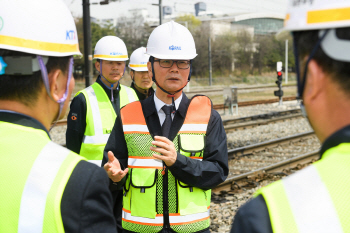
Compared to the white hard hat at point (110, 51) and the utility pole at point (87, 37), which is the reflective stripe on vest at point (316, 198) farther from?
the utility pole at point (87, 37)

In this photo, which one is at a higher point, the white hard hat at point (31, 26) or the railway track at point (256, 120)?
the white hard hat at point (31, 26)

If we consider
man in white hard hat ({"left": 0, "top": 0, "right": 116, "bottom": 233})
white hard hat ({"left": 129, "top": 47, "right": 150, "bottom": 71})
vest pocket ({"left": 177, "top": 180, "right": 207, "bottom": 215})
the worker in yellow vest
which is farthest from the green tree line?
man in white hard hat ({"left": 0, "top": 0, "right": 116, "bottom": 233})

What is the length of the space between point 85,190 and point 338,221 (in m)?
0.93

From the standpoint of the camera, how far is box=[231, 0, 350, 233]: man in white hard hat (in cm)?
111

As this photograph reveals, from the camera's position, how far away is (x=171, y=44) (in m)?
3.36

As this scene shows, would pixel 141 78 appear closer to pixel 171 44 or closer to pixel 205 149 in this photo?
pixel 171 44

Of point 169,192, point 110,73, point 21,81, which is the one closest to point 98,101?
point 110,73

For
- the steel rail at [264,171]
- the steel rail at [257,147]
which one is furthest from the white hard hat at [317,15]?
the steel rail at [257,147]

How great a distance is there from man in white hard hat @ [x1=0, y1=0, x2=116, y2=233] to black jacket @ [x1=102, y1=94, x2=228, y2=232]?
1.28 m

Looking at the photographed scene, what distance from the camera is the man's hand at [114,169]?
114 inches

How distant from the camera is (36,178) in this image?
153 centimetres

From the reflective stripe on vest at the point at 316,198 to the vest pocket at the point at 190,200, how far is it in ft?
5.89

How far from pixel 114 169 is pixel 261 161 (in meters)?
7.18

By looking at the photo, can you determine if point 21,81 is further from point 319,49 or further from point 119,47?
point 119,47
